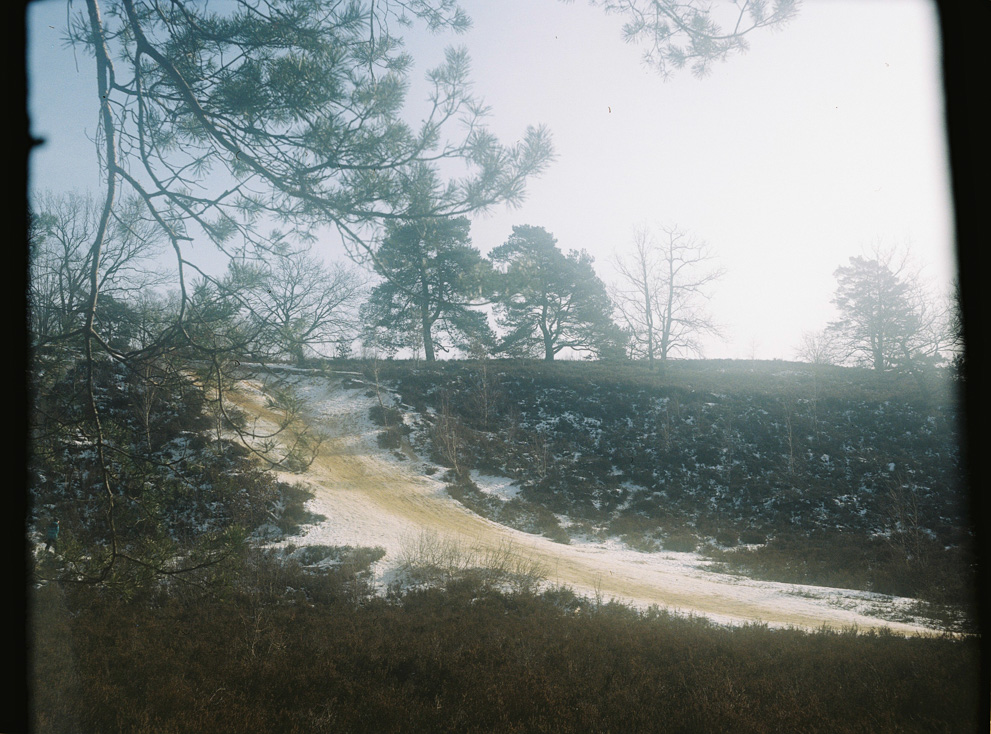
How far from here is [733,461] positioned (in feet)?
70.0

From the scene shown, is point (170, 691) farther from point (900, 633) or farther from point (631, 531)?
point (631, 531)

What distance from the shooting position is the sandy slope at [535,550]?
9.37 meters

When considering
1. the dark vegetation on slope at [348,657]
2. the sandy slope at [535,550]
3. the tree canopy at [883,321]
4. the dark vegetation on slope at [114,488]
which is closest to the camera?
the dark vegetation on slope at [114,488]

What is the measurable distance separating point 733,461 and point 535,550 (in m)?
12.6

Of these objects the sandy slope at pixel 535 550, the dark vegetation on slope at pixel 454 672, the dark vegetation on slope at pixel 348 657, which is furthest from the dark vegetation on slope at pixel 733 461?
the dark vegetation on slope at pixel 348 657

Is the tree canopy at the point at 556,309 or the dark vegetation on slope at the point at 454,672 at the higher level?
the tree canopy at the point at 556,309

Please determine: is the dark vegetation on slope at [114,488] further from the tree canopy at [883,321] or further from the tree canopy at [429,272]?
the tree canopy at [883,321]

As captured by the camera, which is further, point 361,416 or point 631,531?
point 361,416

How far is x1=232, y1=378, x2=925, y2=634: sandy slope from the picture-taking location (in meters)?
9.37

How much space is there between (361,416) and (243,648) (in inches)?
774

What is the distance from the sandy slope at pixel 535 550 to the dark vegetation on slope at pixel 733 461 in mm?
1311

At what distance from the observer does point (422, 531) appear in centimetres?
1382

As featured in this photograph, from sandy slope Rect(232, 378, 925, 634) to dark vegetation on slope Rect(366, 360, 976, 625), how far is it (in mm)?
1311

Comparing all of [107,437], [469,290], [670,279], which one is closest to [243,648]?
[107,437]
